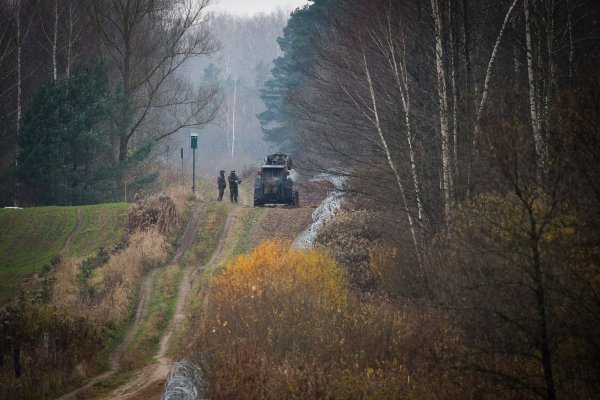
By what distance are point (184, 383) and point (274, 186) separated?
1742 centimetres

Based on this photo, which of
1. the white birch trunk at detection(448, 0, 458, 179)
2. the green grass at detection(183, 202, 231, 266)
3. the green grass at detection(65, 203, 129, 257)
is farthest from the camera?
the green grass at detection(65, 203, 129, 257)

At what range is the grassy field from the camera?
2269 cm

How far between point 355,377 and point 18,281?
15.9m

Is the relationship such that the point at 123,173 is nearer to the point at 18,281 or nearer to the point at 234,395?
the point at 18,281

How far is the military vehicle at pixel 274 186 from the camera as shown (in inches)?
1089

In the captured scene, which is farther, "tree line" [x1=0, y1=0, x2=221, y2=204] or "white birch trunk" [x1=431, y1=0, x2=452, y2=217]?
"tree line" [x1=0, y1=0, x2=221, y2=204]

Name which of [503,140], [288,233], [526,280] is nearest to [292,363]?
[526,280]

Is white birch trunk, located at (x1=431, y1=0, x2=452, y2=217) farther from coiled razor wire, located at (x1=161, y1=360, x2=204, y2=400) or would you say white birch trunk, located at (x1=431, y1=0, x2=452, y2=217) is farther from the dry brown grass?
the dry brown grass

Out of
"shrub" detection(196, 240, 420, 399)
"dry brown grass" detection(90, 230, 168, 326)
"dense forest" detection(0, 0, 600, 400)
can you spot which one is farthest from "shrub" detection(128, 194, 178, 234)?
"shrub" detection(196, 240, 420, 399)

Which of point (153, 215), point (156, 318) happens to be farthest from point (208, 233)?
point (156, 318)

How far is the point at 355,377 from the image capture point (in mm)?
9195

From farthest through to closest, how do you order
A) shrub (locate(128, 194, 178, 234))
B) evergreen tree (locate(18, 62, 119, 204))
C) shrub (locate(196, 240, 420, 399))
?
evergreen tree (locate(18, 62, 119, 204))
shrub (locate(128, 194, 178, 234))
shrub (locate(196, 240, 420, 399))

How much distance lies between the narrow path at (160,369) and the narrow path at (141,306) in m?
0.91

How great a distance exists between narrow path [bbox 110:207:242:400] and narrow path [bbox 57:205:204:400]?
906 mm
